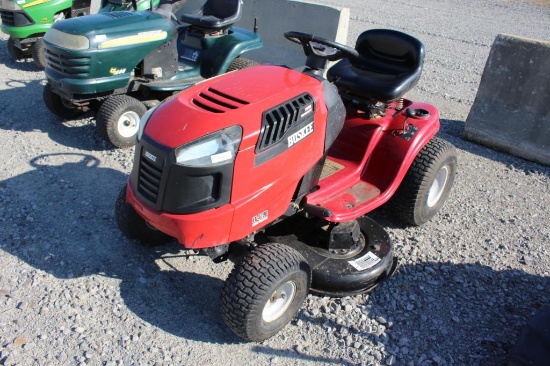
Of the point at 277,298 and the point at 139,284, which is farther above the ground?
the point at 277,298

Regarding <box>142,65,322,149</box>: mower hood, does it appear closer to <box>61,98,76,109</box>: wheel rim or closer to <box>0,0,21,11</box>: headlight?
<box>61,98,76,109</box>: wheel rim

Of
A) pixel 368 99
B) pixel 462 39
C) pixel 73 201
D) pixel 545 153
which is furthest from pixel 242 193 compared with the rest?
pixel 462 39

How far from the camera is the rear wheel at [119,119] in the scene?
4652 mm

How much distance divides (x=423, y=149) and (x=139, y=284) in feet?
6.96

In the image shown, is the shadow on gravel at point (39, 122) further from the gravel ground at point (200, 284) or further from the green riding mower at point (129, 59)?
the green riding mower at point (129, 59)

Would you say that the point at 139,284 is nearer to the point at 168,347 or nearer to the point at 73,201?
the point at 168,347

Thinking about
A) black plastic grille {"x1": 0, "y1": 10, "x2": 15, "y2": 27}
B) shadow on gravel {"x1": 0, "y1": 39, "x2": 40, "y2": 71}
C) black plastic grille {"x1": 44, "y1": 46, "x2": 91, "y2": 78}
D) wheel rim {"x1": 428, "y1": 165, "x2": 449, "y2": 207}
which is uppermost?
black plastic grille {"x1": 44, "y1": 46, "x2": 91, "y2": 78}

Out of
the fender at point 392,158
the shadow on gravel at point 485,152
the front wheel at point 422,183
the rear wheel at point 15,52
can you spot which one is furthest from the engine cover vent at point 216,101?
the rear wheel at point 15,52

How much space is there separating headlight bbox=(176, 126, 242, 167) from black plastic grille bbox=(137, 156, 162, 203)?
0.17m

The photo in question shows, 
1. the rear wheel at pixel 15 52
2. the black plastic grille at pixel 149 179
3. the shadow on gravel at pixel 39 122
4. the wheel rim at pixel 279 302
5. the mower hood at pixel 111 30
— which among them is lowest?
the shadow on gravel at pixel 39 122

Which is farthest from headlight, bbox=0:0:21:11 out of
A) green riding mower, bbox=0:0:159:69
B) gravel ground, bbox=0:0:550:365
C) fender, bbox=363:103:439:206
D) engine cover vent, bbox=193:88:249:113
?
fender, bbox=363:103:439:206

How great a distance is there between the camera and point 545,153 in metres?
5.02

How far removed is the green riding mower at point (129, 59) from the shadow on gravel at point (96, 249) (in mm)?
742

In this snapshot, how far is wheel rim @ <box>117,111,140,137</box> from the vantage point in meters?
4.77
